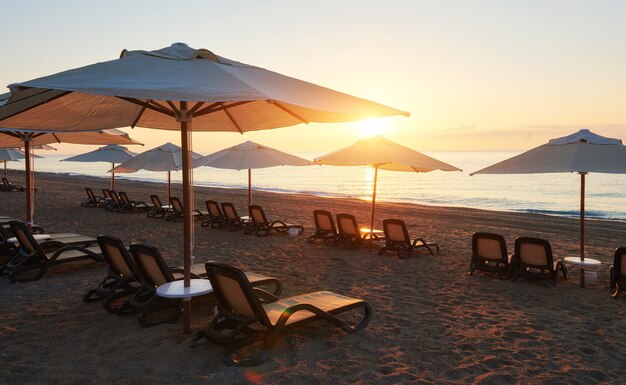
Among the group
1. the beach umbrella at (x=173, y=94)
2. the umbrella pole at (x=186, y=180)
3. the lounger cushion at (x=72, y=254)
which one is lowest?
the lounger cushion at (x=72, y=254)

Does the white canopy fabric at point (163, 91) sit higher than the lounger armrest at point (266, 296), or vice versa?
the white canopy fabric at point (163, 91)

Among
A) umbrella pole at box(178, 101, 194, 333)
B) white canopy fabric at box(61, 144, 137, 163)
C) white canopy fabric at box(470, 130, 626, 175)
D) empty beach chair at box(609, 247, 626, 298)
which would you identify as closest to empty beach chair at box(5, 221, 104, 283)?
umbrella pole at box(178, 101, 194, 333)

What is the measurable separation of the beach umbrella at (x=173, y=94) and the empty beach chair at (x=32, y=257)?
2679 millimetres

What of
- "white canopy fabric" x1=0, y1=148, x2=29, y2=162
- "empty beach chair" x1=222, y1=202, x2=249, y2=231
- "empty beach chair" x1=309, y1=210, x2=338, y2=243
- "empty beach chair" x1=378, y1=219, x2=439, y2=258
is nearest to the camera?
"empty beach chair" x1=378, y1=219, x2=439, y2=258

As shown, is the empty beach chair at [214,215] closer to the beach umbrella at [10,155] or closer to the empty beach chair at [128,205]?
the empty beach chair at [128,205]

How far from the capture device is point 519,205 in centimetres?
3394

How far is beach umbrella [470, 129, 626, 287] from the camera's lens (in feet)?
20.8

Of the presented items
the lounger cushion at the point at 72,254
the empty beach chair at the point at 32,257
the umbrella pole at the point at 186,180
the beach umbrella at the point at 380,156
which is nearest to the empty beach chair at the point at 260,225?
the beach umbrella at the point at 380,156

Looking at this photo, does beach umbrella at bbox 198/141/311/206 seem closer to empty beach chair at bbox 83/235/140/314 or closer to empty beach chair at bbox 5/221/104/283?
empty beach chair at bbox 5/221/104/283

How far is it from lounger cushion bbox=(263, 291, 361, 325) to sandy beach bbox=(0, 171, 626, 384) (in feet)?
0.82

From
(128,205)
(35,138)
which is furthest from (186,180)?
(128,205)

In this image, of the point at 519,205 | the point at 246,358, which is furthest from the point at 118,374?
the point at 519,205

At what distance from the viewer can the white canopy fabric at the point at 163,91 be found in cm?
297

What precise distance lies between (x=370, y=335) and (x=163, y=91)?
325 centimetres
